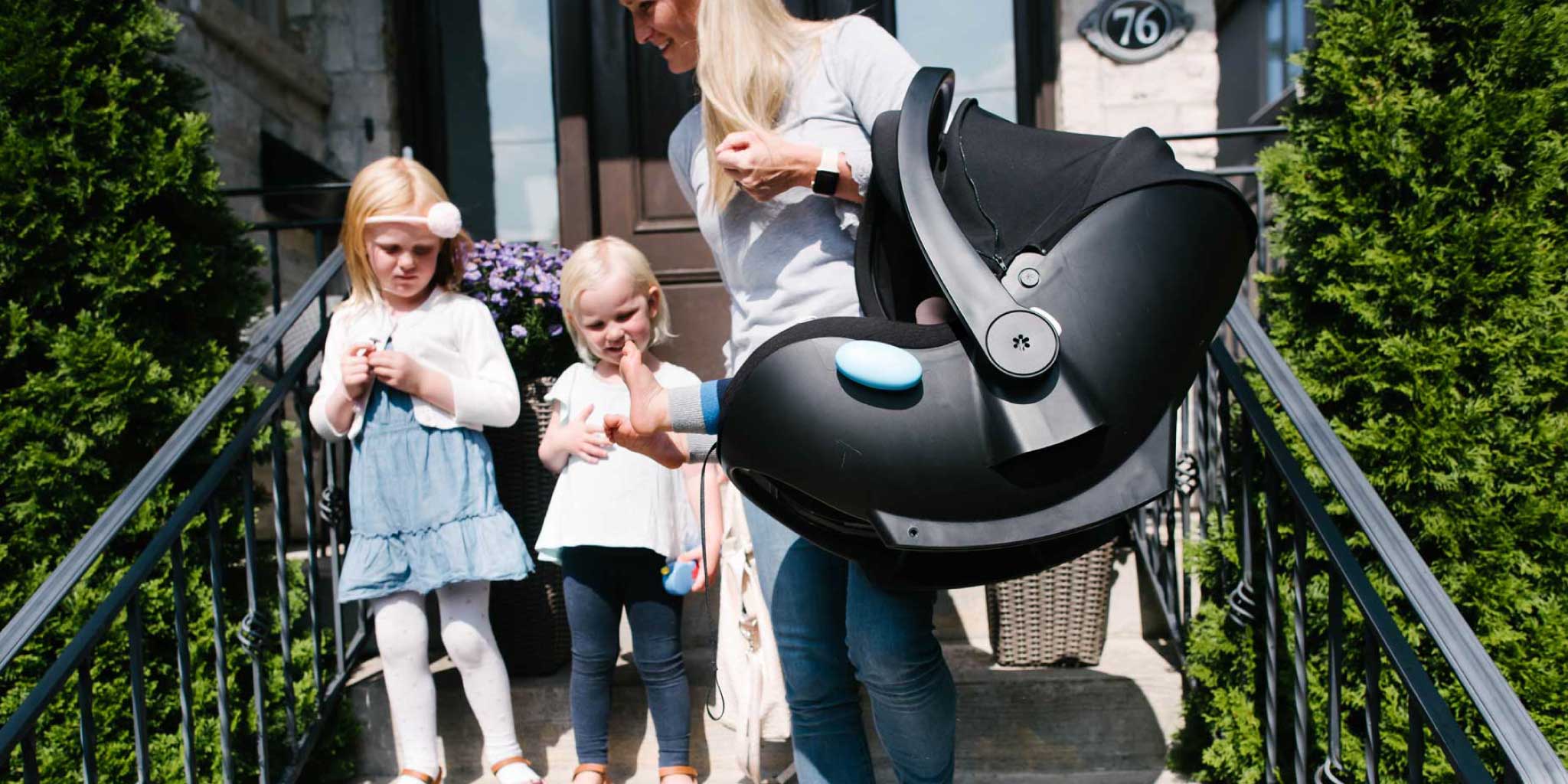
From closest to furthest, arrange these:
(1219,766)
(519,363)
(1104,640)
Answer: (1219,766) → (1104,640) → (519,363)

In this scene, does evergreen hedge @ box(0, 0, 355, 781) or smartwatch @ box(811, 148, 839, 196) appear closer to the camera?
smartwatch @ box(811, 148, 839, 196)

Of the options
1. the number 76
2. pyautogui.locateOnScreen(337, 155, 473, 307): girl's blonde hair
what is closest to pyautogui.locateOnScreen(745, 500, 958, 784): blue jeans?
pyautogui.locateOnScreen(337, 155, 473, 307): girl's blonde hair

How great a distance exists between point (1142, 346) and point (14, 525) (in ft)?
7.79

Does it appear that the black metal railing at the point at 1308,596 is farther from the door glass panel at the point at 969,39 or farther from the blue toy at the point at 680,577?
the door glass panel at the point at 969,39

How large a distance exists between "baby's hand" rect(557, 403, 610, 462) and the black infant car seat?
1.24 metres

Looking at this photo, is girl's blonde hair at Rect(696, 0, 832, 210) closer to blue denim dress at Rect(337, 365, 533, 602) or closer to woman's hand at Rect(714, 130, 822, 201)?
woman's hand at Rect(714, 130, 822, 201)

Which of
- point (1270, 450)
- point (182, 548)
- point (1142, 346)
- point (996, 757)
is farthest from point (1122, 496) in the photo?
point (182, 548)

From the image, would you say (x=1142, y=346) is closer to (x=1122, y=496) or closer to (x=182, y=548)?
(x=1122, y=496)

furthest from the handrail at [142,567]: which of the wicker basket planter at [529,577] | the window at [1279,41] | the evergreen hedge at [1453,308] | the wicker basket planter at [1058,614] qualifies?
the window at [1279,41]

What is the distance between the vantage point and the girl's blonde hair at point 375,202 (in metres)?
2.52

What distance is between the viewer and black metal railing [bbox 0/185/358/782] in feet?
6.68

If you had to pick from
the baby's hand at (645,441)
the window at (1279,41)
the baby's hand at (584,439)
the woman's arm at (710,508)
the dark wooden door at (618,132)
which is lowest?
the woman's arm at (710,508)

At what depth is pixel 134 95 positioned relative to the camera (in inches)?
97.3

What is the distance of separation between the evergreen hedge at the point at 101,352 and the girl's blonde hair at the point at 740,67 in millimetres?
1532
